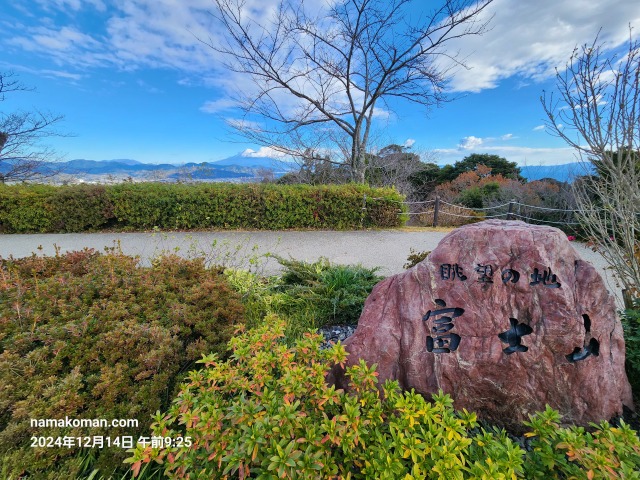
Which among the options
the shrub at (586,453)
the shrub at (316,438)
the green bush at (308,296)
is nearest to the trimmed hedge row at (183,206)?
the green bush at (308,296)

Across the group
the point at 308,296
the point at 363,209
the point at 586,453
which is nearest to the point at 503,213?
the point at 363,209

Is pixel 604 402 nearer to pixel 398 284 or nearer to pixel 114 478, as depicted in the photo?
pixel 398 284

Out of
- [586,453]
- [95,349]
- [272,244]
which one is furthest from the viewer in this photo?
[272,244]

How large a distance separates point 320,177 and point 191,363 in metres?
12.7

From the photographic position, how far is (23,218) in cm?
761

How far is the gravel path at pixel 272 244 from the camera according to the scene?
5891 millimetres

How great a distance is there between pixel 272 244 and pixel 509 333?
558 cm

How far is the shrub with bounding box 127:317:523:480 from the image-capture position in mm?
1210

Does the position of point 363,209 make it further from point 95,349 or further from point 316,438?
point 316,438

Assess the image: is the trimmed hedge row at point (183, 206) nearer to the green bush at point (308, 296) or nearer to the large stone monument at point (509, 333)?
the green bush at point (308, 296)

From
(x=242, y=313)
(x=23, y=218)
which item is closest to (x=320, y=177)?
(x=23, y=218)

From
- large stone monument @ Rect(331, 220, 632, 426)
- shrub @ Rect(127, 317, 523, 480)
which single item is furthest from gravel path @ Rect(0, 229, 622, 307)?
shrub @ Rect(127, 317, 523, 480)

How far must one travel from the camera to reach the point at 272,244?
6941 mm

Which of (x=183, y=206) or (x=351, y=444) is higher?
(x=183, y=206)
